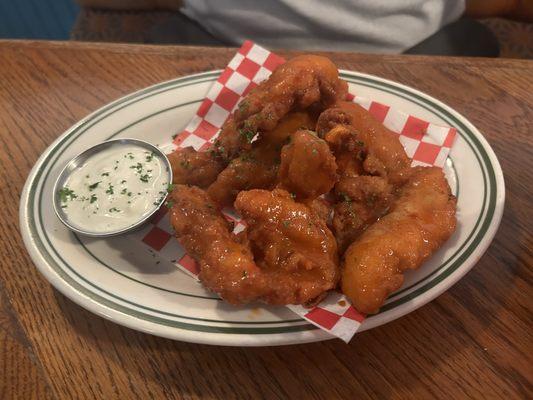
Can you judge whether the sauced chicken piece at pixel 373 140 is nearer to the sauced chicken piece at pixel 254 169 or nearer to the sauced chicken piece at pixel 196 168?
the sauced chicken piece at pixel 254 169

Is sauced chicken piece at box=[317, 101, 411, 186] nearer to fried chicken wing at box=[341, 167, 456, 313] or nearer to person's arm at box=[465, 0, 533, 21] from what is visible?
fried chicken wing at box=[341, 167, 456, 313]

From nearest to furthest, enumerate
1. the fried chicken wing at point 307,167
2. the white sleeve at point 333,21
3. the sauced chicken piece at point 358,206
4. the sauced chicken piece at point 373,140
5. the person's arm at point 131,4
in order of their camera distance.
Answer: the fried chicken wing at point 307,167, the sauced chicken piece at point 358,206, the sauced chicken piece at point 373,140, the white sleeve at point 333,21, the person's arm at point 131,4

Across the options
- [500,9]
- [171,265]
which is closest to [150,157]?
[171,265]

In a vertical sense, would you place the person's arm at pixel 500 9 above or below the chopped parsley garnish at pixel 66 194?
above

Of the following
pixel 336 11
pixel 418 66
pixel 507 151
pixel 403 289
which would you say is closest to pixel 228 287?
pixel 403 289

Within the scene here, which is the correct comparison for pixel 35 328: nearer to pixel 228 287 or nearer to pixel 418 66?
pixel 228 287

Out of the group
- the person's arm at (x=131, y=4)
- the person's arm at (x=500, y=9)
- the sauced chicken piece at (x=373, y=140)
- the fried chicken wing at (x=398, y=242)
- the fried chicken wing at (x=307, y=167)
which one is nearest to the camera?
the fried chicken wing at (x=398, y=242)

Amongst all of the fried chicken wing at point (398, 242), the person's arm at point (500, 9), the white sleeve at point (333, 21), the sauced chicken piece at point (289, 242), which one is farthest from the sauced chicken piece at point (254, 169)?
the person's arm at point (500, 9)
